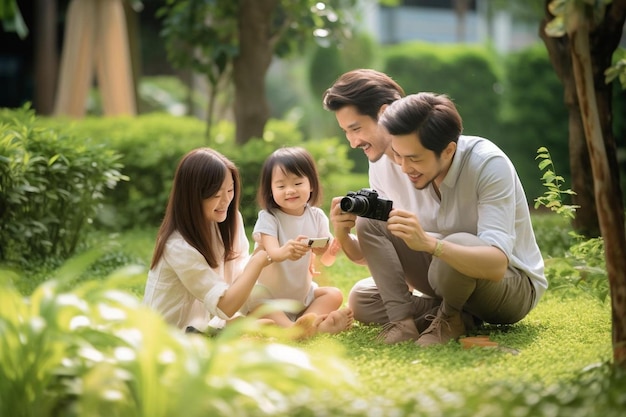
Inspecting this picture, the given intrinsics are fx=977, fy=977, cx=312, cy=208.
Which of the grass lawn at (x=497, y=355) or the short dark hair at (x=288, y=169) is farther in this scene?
the short dark hair at (x=288, y=169)

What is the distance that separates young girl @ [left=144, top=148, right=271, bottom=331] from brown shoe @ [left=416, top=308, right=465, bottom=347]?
0.70 metres

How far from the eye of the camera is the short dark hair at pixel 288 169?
164 inches

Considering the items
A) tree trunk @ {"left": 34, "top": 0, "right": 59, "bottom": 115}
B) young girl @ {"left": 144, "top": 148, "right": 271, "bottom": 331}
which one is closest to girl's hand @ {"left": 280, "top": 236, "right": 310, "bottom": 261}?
young girl @ {"left": 144, "top": 148, "right": 271, "bottom": 331}

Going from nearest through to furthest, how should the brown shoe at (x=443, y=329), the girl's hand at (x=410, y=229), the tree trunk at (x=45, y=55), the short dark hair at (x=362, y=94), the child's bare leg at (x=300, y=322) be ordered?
the girl's hand at (x=410, y=229)
the brown shoe at (x=443, y=329)
the child's bare leg at (x=300, y=322)
the short dark hair at (x=362, y=94)
the tree trunk at (x=45, y=55)

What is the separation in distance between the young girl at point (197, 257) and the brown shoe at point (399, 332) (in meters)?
0.56

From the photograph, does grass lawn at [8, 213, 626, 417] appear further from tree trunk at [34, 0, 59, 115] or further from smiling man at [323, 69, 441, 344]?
tree trunk at [34, 0, 59, 115]

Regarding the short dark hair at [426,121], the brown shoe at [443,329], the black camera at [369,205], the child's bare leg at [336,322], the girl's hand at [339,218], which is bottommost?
the child's bare leg at [336,322]

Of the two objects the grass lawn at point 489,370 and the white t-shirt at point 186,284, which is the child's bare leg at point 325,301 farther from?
the white t-shirt at point 186,284

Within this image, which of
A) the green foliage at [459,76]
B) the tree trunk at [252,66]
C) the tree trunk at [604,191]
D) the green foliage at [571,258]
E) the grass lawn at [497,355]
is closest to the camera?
the tree trunk at [604,191]

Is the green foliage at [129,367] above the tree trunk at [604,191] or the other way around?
the other way around

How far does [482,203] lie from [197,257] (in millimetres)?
1137

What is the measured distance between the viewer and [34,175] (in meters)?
5.69

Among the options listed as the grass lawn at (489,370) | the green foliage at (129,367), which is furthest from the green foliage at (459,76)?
the green foliage at (129,367)

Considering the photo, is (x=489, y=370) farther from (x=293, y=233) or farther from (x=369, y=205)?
(x=293, y=233)
